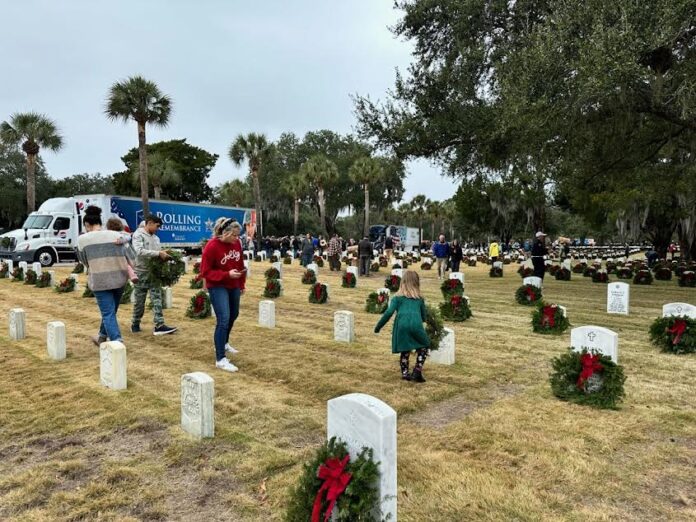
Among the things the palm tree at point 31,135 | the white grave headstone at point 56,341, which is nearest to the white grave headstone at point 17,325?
the white grave headstone at point 56,341

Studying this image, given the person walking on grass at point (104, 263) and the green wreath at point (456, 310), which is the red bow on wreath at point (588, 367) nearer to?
the green wreath at point (456, 310)

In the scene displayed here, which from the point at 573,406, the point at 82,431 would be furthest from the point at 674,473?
the point at 82,431

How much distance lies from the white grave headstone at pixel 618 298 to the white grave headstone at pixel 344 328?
6613mm

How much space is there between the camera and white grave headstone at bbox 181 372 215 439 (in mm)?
4164

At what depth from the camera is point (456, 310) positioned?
10.1 metres

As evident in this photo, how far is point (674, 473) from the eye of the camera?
11.9 feet

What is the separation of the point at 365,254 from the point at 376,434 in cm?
1730

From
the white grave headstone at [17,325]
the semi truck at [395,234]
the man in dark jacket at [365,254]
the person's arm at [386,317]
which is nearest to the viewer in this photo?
the person's arm at [386,317]

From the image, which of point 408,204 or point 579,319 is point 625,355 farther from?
point 408,204

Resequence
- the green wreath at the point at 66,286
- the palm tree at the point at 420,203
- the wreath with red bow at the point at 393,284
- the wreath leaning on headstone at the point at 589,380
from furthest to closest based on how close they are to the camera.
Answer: the palm tree at the point at 420,203, the wreath with red bow at the point at 393,284, the green wreath at the point at 66,286, the wreath leaning on headstone at the point at 589,380

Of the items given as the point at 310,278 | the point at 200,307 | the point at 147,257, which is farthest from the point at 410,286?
the point at 310,278

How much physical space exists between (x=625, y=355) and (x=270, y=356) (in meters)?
5.09

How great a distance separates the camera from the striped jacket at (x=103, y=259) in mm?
6418

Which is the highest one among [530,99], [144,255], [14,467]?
[530,99]
